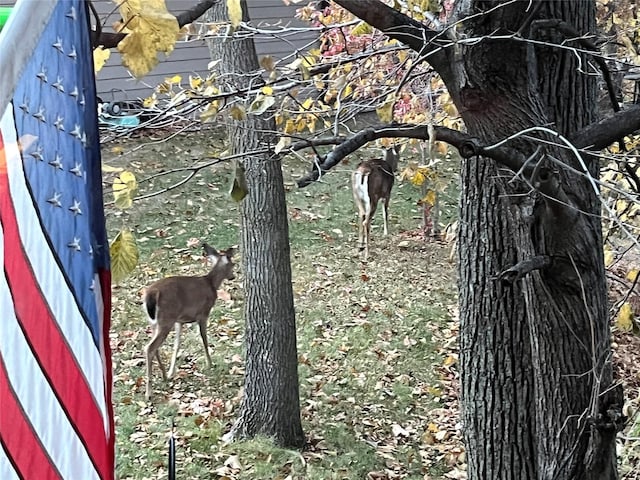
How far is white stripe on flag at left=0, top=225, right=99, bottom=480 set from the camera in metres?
1.69

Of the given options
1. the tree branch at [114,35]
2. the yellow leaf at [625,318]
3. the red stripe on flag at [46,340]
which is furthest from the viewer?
the yellow leaf at [625,318]

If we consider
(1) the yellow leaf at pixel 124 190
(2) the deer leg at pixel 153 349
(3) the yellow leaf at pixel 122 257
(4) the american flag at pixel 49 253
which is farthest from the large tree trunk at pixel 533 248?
(2) the deer leg at pixel 153 349

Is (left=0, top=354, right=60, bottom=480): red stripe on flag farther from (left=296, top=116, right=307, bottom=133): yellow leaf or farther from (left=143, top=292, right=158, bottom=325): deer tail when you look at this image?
(left=143, top=292, right=158, bottom=325): deer tail

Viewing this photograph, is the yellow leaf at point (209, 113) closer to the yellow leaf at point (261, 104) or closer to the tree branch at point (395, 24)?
the yellow leaf at point (261, 104)

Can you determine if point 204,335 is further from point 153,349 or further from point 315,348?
point 315,348

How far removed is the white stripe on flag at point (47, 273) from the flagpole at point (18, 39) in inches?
2.3

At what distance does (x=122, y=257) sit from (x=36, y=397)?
2.69 ft

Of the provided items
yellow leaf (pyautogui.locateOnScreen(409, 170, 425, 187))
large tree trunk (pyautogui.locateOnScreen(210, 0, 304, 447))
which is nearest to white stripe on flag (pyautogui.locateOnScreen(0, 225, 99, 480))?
yellow leaf (pyautogui.locateOnScreen(409, 170, 425, 187))

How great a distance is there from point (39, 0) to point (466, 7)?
1.92 m

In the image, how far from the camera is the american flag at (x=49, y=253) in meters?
1.69

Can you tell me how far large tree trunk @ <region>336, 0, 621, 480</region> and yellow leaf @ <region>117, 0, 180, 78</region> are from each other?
2.33 feet

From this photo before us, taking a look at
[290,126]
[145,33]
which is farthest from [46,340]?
[290,126]

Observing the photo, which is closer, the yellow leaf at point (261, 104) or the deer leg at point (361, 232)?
the yellow leaf at point (261, 104)

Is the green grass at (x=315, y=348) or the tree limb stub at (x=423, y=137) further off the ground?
the tree limb stub at (x=423, y=137)
